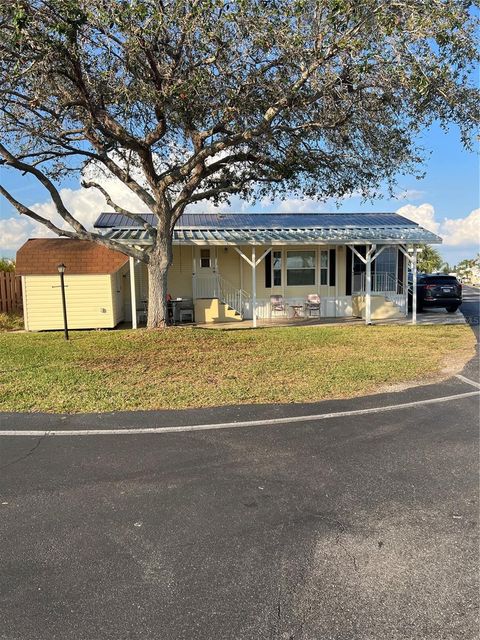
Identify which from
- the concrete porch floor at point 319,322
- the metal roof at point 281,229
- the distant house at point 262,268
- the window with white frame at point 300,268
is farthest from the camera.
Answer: the window with white frame at point 300,268

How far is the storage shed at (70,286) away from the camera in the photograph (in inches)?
543

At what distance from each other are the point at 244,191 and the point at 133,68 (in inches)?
224

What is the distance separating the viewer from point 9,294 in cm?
1666

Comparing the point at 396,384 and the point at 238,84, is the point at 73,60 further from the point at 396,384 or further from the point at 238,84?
the point at 396,384

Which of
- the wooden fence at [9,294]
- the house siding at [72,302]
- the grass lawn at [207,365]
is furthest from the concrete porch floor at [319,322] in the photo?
the wooden fence at [9,294]

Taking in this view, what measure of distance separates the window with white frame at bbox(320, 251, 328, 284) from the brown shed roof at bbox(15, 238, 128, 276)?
7.24 metres

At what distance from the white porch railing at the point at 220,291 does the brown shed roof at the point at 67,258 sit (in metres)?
3.11

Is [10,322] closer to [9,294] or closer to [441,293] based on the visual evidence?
[9,294]

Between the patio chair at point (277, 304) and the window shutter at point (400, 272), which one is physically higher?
Answer: the window shutter at point (400, 272)

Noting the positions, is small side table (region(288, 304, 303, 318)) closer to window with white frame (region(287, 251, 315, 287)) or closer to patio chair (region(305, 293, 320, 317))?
patio chair (region(305, 293, 320, 317))

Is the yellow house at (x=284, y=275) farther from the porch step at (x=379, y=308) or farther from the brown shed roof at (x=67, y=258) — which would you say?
the brown shed roof at (x=67, y=258)

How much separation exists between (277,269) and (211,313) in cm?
305

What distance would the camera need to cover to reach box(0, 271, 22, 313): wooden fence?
1648 cm

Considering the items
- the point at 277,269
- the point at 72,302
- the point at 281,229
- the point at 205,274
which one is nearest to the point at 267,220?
the point at 281,229
